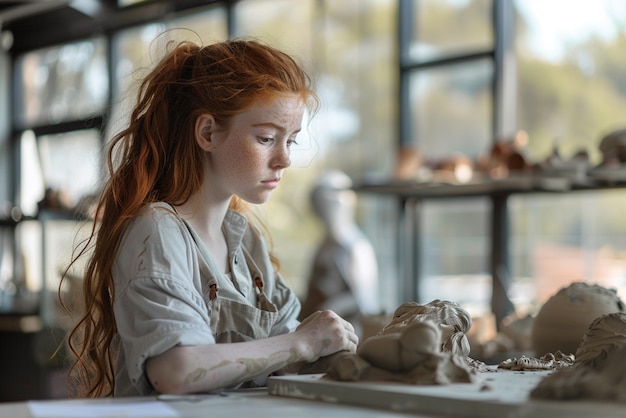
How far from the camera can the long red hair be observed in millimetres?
1744

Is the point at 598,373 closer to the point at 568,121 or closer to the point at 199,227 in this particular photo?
the point at 199,227

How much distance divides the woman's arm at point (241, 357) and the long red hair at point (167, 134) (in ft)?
0.97

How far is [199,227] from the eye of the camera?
1790 millimetres

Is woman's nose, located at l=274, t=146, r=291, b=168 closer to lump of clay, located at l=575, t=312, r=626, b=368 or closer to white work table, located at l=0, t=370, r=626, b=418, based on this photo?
white work table, located at l=0, t=370, r=626, b=418

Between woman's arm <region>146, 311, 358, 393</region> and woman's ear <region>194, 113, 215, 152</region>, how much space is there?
16.4 inches

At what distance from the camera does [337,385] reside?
1438 millimetres

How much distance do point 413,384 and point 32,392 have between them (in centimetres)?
538

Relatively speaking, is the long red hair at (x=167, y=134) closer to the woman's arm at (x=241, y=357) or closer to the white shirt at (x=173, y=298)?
the white shirt at (x=173, y=298)

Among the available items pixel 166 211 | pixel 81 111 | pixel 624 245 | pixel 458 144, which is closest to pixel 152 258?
pixel 166 211

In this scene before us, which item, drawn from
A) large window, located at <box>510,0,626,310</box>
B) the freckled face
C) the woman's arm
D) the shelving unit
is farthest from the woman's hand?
large window, located at <box>510,0,626,310</box>

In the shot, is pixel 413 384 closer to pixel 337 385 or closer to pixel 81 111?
pixel 337 385

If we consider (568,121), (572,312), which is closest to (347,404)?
(572,312)

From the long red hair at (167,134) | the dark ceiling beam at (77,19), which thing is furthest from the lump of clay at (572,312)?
the dark ceiling beam at (77,19)

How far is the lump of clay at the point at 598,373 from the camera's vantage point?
50.7 inches
